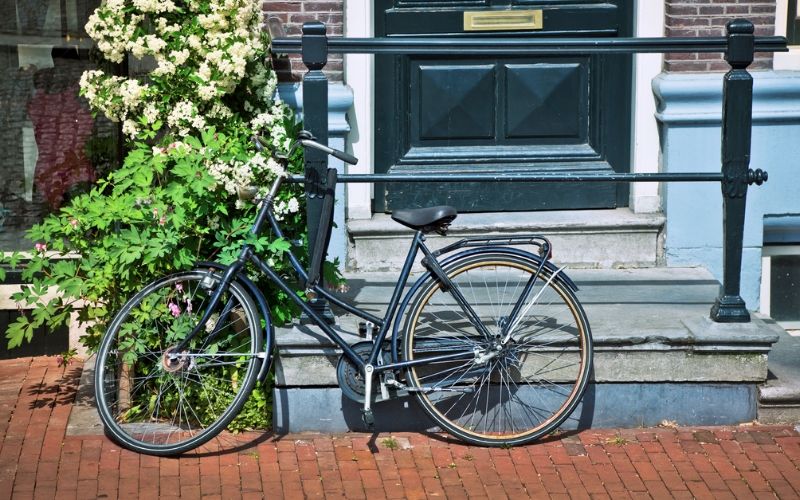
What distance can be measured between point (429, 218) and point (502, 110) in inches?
84.4

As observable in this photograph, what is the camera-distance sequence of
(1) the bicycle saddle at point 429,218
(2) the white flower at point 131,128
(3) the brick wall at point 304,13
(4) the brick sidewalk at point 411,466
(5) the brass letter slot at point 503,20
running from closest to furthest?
(4) the brick sidewalk at point 411,466, (1) the bicycle saddle at point 429,218, (2) the white flower at point 131,128, (3) the brick wall at point 304,13, (5) the brass letter slot at point 503,20

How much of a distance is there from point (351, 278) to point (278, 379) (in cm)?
133

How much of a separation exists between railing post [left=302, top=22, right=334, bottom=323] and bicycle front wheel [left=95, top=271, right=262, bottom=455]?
0.39 metres

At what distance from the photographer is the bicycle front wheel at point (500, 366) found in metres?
5.50

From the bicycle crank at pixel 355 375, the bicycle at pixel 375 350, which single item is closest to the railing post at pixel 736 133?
the bicycle at pixel 375 350

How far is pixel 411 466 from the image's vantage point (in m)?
5.41

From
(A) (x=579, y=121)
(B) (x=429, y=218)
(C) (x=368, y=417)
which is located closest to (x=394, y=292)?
(B) (x=429, y=218)

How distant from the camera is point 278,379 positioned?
569cm

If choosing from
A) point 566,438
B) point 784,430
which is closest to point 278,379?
point 566,438

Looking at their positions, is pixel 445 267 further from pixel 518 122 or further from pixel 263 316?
pixel 518 122

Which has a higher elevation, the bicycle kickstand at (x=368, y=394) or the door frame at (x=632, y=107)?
the door frame at (x=632, y=107)

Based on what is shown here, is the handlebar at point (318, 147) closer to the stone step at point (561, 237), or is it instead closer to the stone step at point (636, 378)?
the stone step at point (636, 378)

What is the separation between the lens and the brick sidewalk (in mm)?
5164

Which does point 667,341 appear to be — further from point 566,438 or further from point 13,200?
point 13,200
